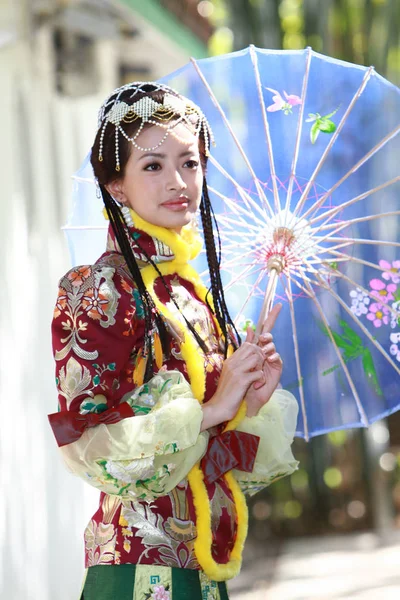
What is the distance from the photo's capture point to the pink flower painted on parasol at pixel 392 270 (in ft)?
7.19

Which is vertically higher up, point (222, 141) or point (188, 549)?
point (222, 141)

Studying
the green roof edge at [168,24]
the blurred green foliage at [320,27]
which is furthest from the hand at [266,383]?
the blurred green foliage at [320,27]

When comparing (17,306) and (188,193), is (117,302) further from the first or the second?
(17,306)

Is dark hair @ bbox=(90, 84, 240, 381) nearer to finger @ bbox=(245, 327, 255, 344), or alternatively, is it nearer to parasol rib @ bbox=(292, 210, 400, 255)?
finger @ bbox=(245, 327, 255, 344)

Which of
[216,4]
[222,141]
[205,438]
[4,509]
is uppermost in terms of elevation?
[216,4]

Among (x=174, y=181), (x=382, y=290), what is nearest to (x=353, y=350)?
(x=382, y=290)

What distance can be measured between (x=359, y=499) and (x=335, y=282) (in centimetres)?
514

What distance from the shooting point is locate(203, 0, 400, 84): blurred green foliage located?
6.73 meters

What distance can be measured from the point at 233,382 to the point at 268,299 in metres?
0.30

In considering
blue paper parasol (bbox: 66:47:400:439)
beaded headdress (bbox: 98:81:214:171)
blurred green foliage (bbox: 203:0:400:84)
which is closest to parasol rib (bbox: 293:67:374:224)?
blue paper parasol (bbox: 66:47:400:439)

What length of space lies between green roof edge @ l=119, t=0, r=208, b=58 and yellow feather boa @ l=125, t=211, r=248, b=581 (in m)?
3.01

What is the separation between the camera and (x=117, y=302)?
1.66m

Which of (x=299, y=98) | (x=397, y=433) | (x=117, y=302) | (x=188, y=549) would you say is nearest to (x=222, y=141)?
(x=299, y=98)

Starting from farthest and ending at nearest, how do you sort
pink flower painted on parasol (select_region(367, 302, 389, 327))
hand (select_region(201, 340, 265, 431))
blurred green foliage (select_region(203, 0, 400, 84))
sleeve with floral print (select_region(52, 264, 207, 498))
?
blurred green foliage (select_region(203, 0, 400, 84))
pink flower painted on parasol (select_region(367, 302, 389, 327))
hand (select_region(201, 340, 265, 431))
sleeve with floral print (select_region(52, 264, 207, 498))
